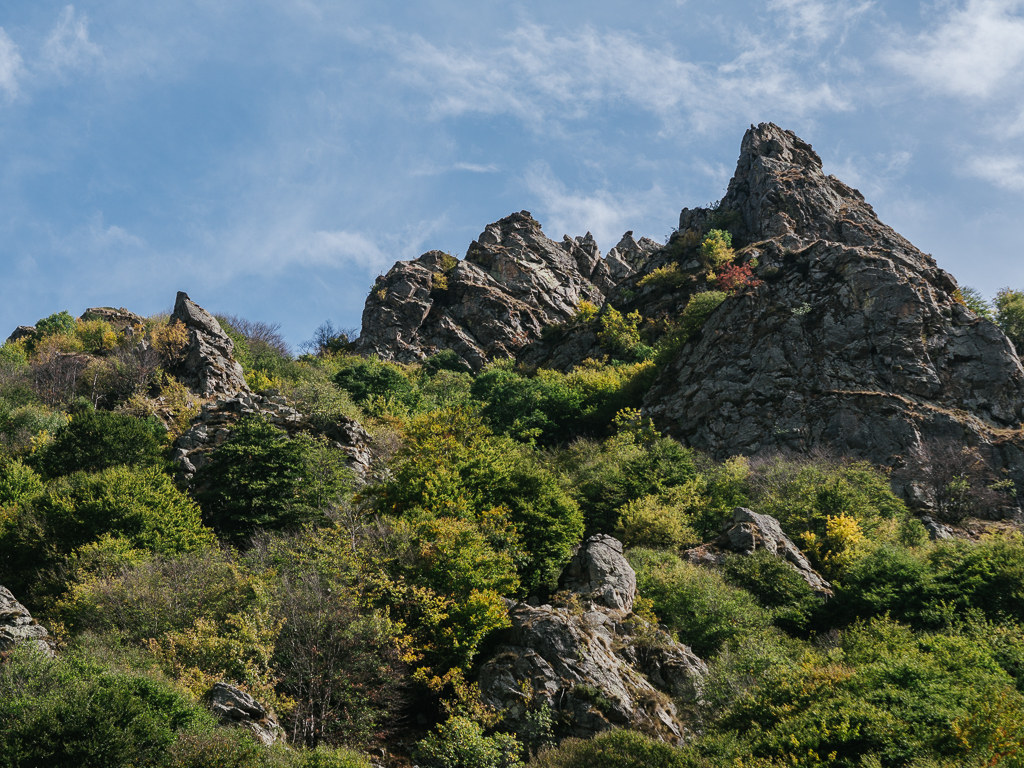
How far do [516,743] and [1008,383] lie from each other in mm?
46940

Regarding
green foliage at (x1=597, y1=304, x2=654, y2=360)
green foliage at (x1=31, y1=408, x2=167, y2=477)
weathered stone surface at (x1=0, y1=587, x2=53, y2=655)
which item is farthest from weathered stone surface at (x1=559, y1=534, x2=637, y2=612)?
green foliage at (x1=597, y1=304, x2=654, y2=360)

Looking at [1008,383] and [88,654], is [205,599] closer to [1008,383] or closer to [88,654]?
[88,654]

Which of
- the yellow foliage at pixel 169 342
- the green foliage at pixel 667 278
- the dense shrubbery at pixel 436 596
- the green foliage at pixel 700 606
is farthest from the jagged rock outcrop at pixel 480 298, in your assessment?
the green foliage at pixel 700 606

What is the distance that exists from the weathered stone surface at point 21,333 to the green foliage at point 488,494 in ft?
216

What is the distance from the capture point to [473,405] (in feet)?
193

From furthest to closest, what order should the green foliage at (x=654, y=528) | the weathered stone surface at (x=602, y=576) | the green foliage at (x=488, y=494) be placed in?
the green foliage at (x=654, y=528) → the green foliage at (x=488, y=494) → the weathered stone surface at (x=602, y=576)

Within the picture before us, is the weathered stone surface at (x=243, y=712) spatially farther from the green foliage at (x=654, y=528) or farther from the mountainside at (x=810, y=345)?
the mountainside at (x=810, y=345)

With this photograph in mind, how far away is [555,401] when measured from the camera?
5981 cm

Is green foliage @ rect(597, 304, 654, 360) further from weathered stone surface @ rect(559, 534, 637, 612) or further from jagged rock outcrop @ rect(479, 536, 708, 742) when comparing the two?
jagged rock outcrop @ rect(479, 536, 708, 742)

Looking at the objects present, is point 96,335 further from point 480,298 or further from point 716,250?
point 716,250

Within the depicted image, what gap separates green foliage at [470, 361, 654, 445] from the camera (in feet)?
189

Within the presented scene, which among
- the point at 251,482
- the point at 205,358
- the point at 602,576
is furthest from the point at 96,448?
the point at 602,576

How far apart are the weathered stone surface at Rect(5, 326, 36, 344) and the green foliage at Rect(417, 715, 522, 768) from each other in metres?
79.4

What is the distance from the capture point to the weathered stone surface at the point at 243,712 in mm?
18859
